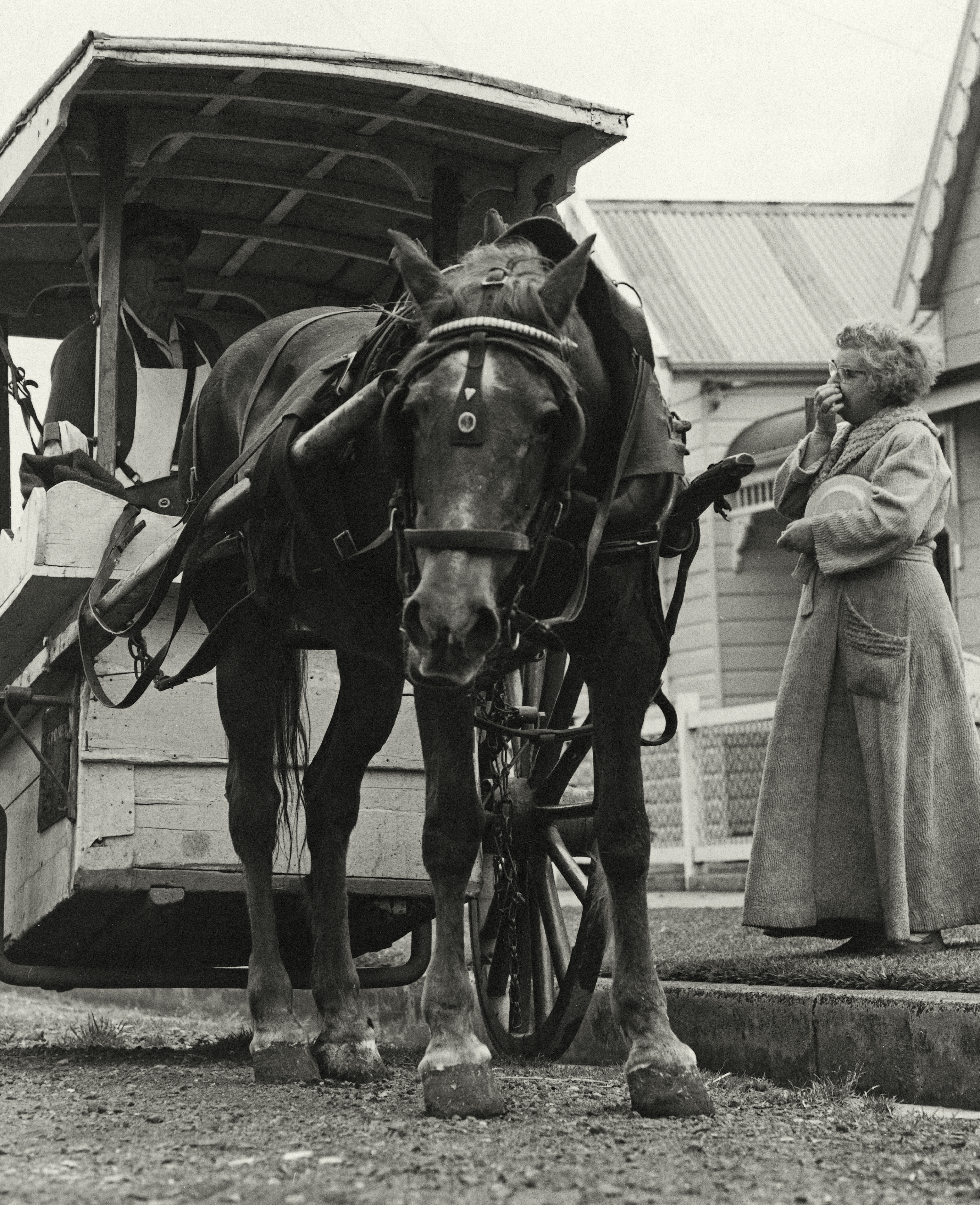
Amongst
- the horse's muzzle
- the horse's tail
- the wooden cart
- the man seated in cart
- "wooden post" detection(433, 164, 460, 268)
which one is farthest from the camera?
the man seated in cart

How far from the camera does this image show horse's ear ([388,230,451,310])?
4020 mm

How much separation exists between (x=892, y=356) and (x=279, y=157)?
239 centimetres

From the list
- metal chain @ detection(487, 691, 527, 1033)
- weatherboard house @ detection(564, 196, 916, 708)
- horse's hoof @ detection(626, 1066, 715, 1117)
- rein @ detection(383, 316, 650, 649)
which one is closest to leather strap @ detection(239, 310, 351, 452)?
metal chain @ detection(487, 691, 527, 1033)

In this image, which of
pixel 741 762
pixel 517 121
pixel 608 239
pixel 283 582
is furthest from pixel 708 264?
pixel 283 582

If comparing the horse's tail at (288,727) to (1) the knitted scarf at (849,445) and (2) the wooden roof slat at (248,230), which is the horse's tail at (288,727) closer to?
(1) the knitted scarf at (849,445)

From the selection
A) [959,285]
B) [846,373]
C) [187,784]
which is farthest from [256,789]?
[959,285]

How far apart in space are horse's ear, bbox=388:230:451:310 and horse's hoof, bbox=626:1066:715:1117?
5.86ft

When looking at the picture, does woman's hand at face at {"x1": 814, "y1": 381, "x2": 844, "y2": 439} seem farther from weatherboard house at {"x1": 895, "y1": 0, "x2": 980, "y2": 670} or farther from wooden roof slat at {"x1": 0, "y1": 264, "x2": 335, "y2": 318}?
weatherboard house at {"x1": 895, "y1": 0, "x2": 980, "y2": 670}

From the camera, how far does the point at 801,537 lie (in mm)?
5988

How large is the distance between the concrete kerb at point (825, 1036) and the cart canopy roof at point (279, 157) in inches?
110

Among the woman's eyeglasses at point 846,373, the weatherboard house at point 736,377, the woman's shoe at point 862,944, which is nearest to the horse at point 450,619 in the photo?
the woman's shoe at point 862,944

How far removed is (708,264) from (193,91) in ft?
49.9

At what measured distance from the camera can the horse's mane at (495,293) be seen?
3943 millimetres

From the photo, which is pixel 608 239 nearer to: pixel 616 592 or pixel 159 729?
pixel 159 729
